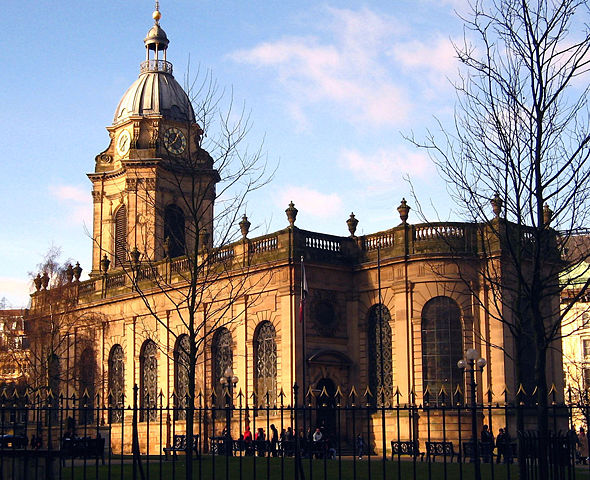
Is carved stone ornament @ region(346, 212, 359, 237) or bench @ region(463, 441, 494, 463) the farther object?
carved stone ornament @ region(346, 212, 359, 237)

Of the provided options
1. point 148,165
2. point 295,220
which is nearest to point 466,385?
point 295,220

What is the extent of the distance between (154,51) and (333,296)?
1194 inches

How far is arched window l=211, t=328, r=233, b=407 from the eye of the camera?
4872 cm

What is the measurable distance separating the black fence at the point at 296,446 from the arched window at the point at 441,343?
1862mm

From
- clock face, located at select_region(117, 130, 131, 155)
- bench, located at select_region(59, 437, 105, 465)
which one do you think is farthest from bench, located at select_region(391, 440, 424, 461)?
clock face, located at select_region(117, 130, 131, 155)

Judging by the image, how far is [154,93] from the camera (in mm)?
64250

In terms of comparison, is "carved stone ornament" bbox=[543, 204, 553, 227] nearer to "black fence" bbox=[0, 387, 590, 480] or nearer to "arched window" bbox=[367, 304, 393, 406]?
"black fence" bbox=[0, 387, 590, 480]

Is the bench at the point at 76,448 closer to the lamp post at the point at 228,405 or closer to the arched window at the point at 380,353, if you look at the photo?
the lamp post at the point at 228,405

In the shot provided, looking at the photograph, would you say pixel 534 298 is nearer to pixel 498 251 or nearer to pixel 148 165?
pixel 498 251

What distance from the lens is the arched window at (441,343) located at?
138 feet

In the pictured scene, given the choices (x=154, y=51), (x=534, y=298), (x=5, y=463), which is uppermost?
(x=154, y=51)

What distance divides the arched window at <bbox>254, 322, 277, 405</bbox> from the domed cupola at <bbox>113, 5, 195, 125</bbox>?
21.7m

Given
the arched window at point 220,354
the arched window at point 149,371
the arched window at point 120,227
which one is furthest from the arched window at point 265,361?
the arched window at point 120,227

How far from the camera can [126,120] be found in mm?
63719
